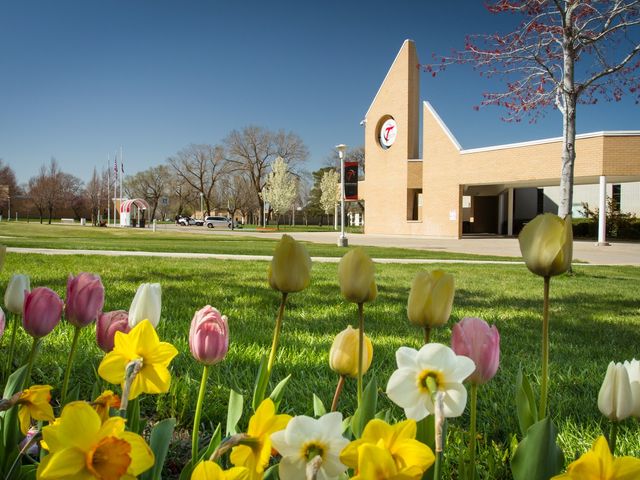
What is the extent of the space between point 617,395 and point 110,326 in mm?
841

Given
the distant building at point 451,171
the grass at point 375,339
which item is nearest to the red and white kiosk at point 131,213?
the distant building at point 451,171

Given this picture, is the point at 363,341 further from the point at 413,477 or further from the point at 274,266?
the point at 413,477

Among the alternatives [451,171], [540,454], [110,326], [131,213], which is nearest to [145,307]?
[110,326]

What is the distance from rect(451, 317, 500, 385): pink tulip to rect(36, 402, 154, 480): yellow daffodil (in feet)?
1.51

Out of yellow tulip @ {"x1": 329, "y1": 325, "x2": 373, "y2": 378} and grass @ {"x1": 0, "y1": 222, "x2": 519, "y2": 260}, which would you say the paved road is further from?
yellow tulip @ {"x1": 329, "y1": 325, "x2": 373, "y2": 378}

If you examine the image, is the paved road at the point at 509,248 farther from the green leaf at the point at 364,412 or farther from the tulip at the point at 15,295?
the tulip at the point at 15,295

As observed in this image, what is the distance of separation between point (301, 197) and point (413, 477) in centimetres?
6789

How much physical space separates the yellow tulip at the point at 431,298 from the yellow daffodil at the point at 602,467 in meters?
0.27

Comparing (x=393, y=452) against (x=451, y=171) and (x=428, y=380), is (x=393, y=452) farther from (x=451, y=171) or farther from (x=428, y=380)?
(x=451, y=171)

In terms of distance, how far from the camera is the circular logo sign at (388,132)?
1314 inches

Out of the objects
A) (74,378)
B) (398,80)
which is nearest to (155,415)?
(74,378)

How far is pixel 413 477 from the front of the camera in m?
0.55

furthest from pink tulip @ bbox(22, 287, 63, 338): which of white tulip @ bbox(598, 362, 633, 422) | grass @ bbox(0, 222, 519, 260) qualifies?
grass @ bbox(0, 222, 519, 260)

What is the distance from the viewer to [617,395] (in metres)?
0.73
